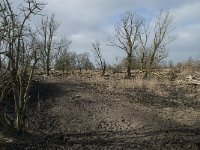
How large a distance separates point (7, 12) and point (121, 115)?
5529 mm

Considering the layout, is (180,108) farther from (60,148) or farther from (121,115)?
(60,148)

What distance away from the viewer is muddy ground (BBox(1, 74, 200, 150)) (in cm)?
1164

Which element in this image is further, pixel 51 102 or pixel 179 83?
pixel 179 83

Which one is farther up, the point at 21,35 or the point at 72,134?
the point at 21,35

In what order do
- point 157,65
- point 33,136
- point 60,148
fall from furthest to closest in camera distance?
point 157,65 < point 33,136 < point 60,148

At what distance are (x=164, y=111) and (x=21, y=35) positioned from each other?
21.7ft

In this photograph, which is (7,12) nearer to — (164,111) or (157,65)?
(164,111)

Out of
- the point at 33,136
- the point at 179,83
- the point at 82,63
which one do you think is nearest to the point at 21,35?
the point at 33,136

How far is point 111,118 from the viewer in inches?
550

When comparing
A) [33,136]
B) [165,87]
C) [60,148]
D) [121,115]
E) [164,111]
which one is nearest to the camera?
[60,148]

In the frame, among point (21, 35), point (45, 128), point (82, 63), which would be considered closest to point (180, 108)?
point (45, 128)

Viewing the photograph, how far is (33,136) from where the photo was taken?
1212 centimetres

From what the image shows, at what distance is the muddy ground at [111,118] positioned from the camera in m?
11.6

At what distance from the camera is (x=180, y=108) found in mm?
15820
